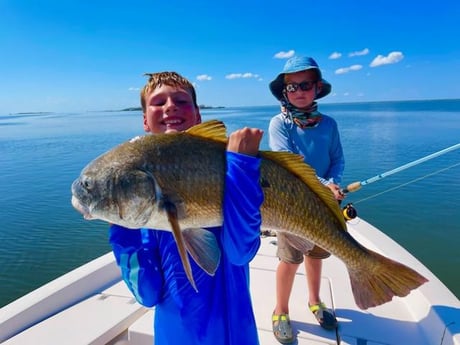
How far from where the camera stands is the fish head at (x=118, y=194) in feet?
5.27

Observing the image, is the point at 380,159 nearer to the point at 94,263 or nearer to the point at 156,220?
the point at 94,263

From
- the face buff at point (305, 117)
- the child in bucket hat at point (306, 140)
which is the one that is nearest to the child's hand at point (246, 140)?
the child in bucket hat at point (306, 140)

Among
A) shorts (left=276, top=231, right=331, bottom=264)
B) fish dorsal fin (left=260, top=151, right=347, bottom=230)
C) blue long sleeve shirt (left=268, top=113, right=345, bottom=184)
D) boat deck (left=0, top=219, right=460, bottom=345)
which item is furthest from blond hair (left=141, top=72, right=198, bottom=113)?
boat deck (left=0, top=219, right=460, bottom=345)

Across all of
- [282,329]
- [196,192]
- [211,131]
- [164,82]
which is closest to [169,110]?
[164,82]

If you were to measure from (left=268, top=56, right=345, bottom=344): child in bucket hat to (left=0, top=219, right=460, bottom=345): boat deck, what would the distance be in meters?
0.20

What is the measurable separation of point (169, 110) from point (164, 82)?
258 millimetres

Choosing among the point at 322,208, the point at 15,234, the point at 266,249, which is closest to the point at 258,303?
the point at 266,249

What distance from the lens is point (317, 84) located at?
3.75m

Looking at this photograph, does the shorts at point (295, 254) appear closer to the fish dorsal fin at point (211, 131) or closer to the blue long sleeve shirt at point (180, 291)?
the blue long sleeve shirt at point (180, 291)

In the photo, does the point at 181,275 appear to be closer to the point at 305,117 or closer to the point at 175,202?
the point at 175,202

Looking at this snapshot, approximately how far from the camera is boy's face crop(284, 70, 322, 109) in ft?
11.9

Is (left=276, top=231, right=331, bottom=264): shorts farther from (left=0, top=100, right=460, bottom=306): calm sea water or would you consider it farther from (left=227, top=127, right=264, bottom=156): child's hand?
(left=0, top=100, right=460, bottom=306): calm sea water

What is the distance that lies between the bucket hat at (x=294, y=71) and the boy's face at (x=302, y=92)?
0.25 feet

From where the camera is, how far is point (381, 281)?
2.06 metres
